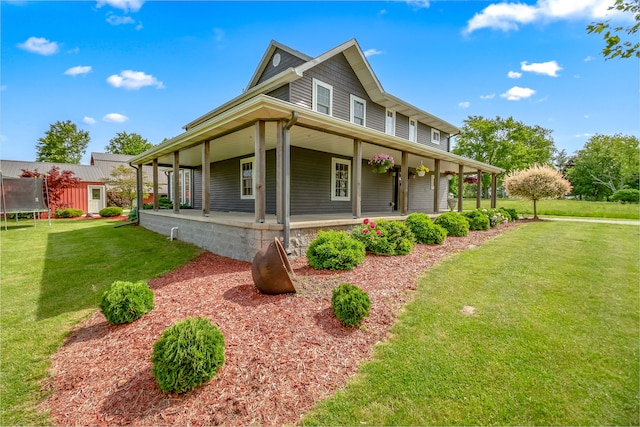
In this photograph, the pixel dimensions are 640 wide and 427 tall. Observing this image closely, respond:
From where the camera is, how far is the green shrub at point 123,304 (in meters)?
3.70

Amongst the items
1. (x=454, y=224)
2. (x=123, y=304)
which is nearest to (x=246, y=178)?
(x=454, y=224)

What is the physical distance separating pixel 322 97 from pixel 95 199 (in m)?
21.9

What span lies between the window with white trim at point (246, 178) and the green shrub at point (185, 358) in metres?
8.56

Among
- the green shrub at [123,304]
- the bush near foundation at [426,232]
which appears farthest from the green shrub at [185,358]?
the bush near foundation at [426,232]

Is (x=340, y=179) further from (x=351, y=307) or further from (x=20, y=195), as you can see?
(x=20, y=195)

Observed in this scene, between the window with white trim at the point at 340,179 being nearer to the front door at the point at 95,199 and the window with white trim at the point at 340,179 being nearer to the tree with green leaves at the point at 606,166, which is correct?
the front door at the point at 95,199

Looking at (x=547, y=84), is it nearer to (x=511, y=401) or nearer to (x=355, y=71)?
(x=355, y=71)

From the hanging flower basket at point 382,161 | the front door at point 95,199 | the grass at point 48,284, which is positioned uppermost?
the hanging flower basket at point 382,161

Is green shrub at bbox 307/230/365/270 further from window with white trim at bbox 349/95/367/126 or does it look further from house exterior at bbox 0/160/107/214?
house exterior at bbox 0/160/107/214

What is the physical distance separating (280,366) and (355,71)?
469 inches

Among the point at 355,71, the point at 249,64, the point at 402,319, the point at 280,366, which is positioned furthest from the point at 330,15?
the point at 280,366

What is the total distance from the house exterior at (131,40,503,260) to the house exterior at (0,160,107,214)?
12.0 metres

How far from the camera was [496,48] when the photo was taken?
8922 millimetres

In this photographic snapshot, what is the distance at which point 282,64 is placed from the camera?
11227 mm
